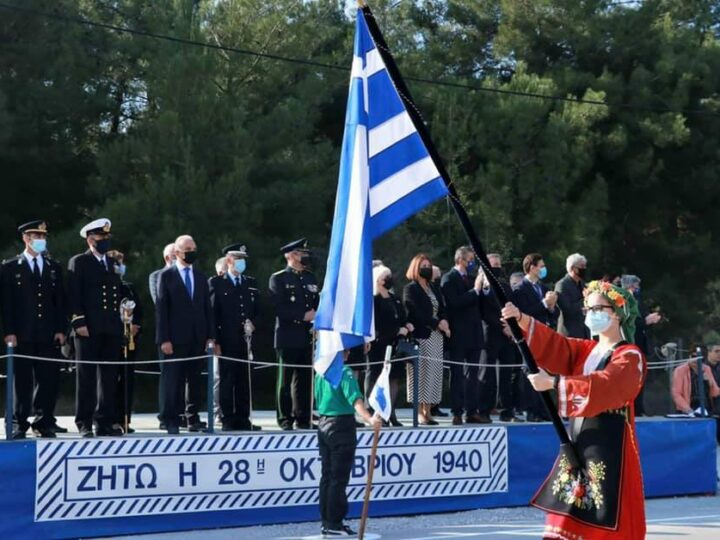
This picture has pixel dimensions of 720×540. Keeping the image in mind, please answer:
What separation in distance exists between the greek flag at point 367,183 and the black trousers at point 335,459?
160cm

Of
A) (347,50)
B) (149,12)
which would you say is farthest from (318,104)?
(149,12)

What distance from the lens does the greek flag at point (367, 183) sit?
323 inches

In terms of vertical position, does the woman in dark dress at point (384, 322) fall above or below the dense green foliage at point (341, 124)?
below

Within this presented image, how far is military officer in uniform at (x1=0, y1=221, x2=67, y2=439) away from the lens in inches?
464

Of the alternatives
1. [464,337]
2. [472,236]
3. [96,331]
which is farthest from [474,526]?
[472,236]

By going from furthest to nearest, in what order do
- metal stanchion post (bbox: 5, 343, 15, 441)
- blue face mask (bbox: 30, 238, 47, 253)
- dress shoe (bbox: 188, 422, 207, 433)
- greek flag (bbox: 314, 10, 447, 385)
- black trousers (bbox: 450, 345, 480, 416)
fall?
1. black trousers (bbox: 450, 345, 480, 416)
2. dress shoe (bbox: 188, 422, 207, 433)
3. blue face mask (bbox: 30, 238, 47, 253)
4. metal stanchion post (bbox: 5, 343, 15, 441)
5. greek flag (bbox: 314, 10, 447, 385)

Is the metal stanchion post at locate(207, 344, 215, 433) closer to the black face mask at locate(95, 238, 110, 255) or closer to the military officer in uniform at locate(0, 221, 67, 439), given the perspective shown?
the military officer in uniform at locate(0, 221, 67, 439)

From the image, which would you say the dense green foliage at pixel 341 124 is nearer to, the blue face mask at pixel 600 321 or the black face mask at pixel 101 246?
the black face mask at pixel 101 246

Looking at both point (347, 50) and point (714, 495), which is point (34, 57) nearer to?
point (347, 50)

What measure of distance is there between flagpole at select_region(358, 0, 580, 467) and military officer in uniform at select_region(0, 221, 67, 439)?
5.15 metres

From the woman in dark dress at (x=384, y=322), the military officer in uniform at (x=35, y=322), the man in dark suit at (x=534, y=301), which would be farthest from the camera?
the man in dark suit at (x=534, y=301)

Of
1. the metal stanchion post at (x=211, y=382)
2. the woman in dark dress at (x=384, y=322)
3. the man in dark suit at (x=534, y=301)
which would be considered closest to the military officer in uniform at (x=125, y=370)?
the metal stanchion post at (x=211, y=382)

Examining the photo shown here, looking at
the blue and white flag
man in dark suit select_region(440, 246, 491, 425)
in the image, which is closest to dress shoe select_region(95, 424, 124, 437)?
the blue and white flag

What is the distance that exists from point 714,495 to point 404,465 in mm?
4709
